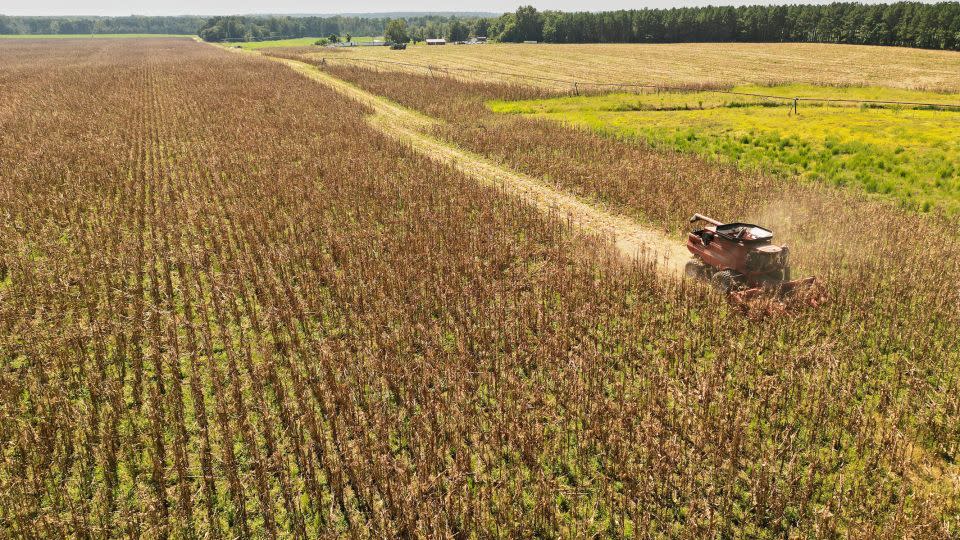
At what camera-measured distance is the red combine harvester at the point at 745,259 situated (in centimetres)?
1061

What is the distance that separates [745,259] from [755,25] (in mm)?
123135

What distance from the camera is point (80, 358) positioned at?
30.6ft

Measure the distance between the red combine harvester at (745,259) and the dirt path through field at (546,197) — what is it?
1.34 m

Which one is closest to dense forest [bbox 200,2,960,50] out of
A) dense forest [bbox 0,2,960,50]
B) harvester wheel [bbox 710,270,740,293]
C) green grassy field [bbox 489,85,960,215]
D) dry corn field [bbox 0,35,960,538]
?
dense forest [bbox 0,2,960,50]

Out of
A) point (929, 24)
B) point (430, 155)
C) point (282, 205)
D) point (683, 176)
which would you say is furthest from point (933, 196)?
point (929, 24)

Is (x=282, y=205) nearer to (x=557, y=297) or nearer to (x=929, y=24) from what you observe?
(x=557, y=297)

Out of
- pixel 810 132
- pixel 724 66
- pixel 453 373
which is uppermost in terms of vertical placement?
pixel 724 66

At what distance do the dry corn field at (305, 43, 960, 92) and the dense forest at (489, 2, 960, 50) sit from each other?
6077 millimetres

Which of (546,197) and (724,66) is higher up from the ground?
(724,66)

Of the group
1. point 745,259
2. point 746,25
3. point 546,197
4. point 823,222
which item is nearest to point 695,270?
point 745,259

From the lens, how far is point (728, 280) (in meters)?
11.4

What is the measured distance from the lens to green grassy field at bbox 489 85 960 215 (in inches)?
763

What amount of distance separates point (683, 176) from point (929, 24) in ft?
305

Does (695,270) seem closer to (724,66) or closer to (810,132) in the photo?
(810,132)
